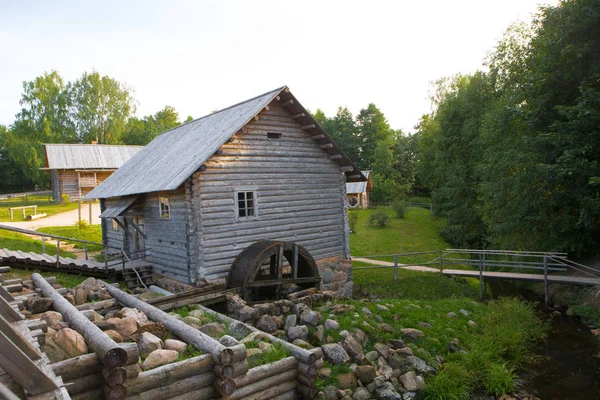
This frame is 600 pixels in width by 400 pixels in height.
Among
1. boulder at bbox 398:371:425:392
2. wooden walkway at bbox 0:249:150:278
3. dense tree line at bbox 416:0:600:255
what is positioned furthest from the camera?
dense tree line at bbox 416:0:600:255

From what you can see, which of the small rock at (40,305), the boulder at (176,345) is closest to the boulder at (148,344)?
the boulder at (176,345)

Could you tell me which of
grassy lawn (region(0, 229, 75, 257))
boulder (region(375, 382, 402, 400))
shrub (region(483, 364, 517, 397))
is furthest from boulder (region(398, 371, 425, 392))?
grassy lawn (region(0, 229, 75, 257))

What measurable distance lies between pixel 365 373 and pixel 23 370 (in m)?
5.63

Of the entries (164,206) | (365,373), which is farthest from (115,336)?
(164,206)

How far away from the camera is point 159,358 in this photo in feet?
19.3

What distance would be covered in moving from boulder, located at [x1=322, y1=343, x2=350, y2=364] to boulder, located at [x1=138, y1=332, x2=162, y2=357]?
3.24 meters

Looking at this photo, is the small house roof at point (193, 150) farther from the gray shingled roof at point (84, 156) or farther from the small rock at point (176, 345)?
the gray shingled roof at point (84, 156)

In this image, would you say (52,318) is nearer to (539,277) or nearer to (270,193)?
(270,193)

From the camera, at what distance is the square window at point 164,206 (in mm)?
12625

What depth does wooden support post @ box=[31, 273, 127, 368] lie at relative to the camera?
16.4 ft

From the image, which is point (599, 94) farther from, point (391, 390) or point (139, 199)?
point (139, 199)

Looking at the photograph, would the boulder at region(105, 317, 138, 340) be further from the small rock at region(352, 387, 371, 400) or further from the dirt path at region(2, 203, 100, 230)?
the dirt path at region(2, 203, 100, 230)

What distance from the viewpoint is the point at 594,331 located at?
36.3 feet

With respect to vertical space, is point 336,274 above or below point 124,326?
below
